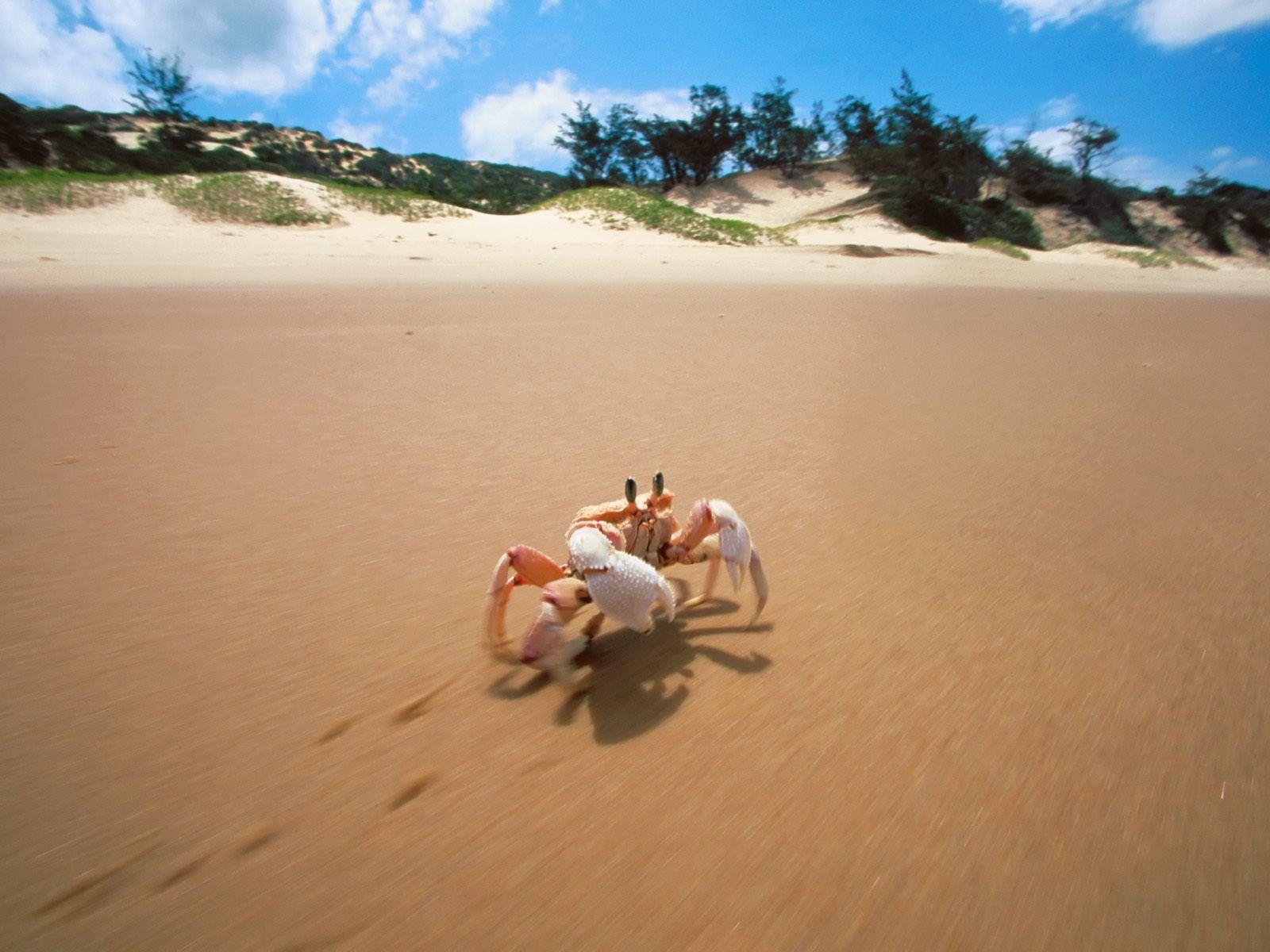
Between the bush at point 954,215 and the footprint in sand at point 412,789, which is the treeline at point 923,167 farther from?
the footprint in sand at point 412,789

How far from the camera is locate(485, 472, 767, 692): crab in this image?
1442 millimetres

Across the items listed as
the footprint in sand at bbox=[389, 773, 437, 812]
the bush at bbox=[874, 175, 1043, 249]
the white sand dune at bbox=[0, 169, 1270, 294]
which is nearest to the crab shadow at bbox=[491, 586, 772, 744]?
the footprint in sand at bbox=[389, 773, 437, 812]

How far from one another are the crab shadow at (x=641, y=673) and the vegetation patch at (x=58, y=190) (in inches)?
758

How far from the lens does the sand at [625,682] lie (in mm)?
963

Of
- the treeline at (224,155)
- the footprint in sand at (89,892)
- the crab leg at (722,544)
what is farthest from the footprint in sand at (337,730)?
the treeline at (224,155)

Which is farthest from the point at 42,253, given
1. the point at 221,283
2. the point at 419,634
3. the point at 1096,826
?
the point at 1096,826

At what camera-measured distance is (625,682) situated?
4.85ft

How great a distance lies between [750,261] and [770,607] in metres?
11.8

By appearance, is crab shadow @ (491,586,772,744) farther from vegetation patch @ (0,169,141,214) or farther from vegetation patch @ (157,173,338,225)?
vegetation patch @ (0,169,141,214)

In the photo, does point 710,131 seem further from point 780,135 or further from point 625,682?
point 625,682

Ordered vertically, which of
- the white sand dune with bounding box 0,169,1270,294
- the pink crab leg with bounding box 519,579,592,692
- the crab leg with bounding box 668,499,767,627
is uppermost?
the white sand dune with bounding box 0,169,1270,294

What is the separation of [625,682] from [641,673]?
5cm

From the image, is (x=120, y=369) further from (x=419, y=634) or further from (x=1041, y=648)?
(x=1041, y=648)

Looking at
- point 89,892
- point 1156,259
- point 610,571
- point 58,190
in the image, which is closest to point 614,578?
point 610,571
